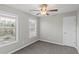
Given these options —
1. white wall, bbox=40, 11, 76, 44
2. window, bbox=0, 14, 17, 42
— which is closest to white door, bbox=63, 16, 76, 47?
white wall, bbox=40, 11, 76, 44

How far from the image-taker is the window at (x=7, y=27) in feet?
9.91

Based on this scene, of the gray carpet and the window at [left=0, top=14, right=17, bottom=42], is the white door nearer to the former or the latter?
the gray carpet

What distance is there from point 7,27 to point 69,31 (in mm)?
3427

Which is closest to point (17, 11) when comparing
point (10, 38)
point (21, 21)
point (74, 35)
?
point (21, 21)

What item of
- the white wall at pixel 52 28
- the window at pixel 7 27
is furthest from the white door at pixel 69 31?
the window at pixel 7 27

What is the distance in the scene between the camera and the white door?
4109mm

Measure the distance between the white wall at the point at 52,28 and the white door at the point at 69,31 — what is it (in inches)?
9.7

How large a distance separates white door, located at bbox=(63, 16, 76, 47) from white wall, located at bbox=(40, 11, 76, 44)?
25 cm

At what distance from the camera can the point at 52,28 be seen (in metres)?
5.36

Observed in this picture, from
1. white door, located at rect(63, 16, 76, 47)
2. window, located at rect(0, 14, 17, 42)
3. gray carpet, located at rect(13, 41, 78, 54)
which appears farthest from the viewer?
white door, located at rect(63, 16, 76, 47)

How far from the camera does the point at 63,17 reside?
459 centimetres

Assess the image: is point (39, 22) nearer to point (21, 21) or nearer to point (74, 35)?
point (21, 21)
